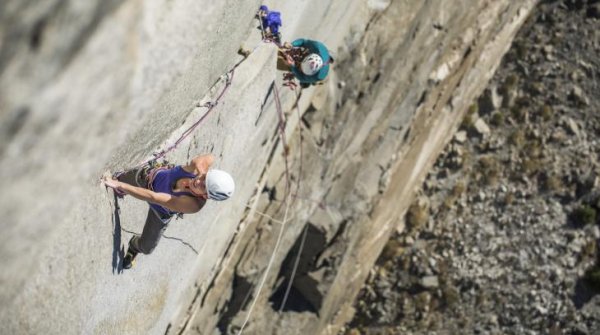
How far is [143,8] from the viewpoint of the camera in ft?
8.16

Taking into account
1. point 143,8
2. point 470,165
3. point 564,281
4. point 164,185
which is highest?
point 470,165

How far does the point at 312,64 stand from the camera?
19.8 feet

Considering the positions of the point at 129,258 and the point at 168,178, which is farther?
the point at 129,258

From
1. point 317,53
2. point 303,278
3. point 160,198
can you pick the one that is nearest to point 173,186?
point 160,198

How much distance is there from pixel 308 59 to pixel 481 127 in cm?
800

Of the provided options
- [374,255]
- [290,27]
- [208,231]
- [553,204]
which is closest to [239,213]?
[208,231]

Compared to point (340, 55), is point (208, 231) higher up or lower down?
lower down

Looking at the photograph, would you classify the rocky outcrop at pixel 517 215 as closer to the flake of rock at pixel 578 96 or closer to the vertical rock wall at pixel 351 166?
the flake of rock at pixel 578 96

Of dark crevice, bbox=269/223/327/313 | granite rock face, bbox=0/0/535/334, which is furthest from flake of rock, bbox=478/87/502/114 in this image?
dark crevice, bbox=269/223/327/313

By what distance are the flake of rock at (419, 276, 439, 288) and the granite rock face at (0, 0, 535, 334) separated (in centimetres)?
121

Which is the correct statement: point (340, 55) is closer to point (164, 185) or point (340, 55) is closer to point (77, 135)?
point (164, 185)

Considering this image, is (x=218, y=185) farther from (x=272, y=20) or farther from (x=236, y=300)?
(x=236, y=300)

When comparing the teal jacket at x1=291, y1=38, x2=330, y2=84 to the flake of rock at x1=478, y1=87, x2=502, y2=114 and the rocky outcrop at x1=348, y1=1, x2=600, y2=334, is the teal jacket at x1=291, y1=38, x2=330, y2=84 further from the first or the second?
the flake of rock at x1=478, y1=87, x2=502, y2=114

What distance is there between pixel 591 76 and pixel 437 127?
418 cm
